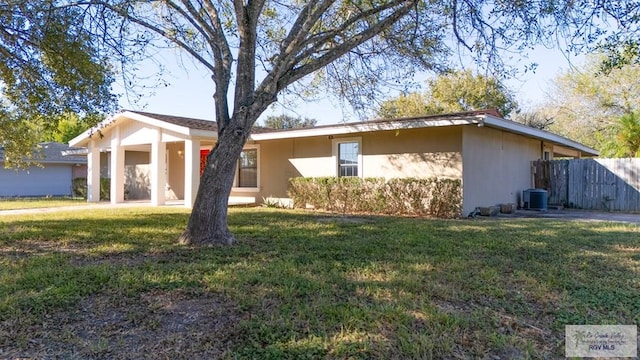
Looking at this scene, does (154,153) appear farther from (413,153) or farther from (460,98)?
(460,98)

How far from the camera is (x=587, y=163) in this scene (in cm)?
1502

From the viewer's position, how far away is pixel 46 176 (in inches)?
1023

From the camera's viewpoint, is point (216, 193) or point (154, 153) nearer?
point (216, 193)

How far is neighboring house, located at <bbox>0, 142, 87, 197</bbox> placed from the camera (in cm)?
2428

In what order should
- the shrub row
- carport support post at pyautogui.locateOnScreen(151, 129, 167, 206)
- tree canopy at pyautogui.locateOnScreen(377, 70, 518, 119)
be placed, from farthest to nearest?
tree canopy at pyautogui.locateOnScreen(377, 70, 518, 119)
the shrub row
carport support post at pyautogui.locateOnScreen(151, 129, 167, 206)

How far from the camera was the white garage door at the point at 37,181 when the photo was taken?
24250 millimetres

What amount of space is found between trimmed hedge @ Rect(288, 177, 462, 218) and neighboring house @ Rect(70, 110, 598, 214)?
22.0 inches

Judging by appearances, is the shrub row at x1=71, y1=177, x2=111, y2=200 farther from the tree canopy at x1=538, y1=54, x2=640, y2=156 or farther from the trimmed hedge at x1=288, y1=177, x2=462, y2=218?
the tree canopy at x1=538, y1=54, x2=640, y2=156

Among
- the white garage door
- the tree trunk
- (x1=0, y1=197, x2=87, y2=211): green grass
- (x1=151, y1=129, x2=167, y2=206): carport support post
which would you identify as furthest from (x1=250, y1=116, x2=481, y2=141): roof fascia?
the white garage door

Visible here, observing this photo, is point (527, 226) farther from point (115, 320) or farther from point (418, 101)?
point (418, 101)

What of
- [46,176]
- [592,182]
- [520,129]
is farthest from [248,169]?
[46,176]

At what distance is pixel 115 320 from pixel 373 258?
335cm

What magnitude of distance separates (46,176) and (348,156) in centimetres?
2127

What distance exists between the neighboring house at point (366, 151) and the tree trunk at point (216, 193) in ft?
15.0
